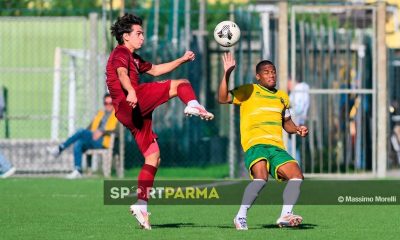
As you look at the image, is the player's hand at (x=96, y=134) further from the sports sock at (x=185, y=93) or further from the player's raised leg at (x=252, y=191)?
the sports sock at (x=185, y=93)

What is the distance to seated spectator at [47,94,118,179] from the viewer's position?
72.6 feet

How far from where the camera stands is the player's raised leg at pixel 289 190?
11625 millimetres

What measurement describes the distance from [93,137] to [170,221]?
976 cm

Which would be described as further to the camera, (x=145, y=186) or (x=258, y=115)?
(x=258, y=115)

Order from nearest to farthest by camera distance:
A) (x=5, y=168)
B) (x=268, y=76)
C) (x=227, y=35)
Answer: (x=268, y=76)
(x=227, y=35)
(x=5, y=168)

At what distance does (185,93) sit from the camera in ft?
37.5

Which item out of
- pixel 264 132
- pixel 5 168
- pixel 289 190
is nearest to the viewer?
pixel 289 190

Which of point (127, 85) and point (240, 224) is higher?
point (127, 85)

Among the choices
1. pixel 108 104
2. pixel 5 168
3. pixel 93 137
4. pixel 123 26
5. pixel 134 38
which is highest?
pixel 123 26

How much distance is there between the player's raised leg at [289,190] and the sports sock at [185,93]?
118 centimetres

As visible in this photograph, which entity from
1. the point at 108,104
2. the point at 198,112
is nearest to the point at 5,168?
the point at 108,104

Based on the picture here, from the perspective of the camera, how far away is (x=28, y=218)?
1299 centimetres

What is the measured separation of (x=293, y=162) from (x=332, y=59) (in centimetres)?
1071

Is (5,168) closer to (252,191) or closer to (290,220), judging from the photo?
(252,191)
